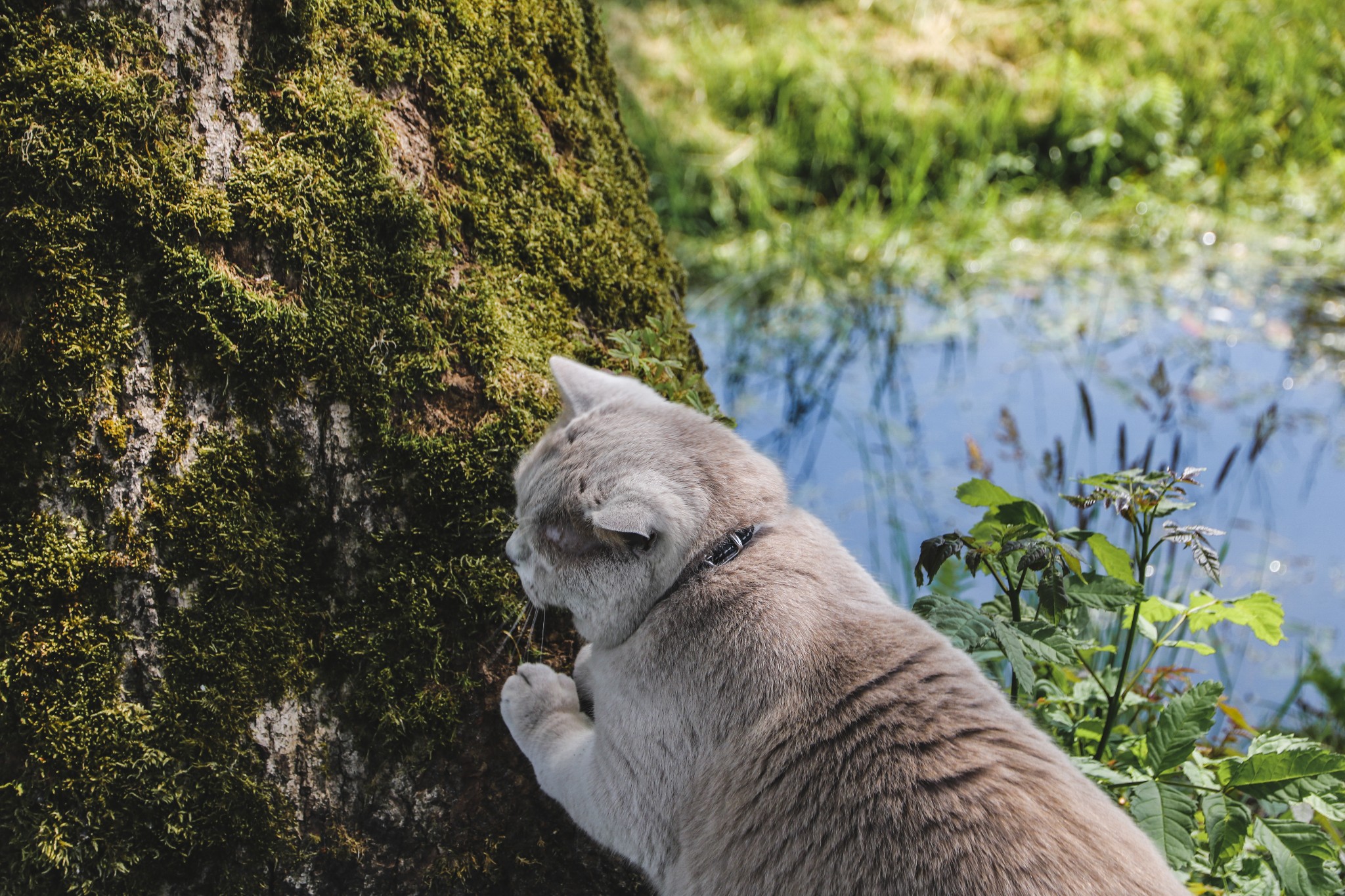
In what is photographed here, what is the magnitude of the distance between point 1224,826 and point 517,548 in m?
1.37

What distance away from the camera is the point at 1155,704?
1.96m

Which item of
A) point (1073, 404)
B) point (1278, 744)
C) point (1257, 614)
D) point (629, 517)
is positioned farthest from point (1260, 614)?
point (1073, 404)

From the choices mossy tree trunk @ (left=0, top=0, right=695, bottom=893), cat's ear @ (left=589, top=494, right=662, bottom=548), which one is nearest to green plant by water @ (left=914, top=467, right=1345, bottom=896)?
cat's ear @ (left=589, top=494, right=662, bottom=548)

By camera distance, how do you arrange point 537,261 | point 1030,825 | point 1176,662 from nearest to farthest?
point 1030,825, point 537,261, point 1176,662

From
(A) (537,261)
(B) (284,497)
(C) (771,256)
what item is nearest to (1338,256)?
(C) (771,256)

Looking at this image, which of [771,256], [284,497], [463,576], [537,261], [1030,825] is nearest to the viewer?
[1030,825]

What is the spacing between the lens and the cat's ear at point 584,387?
189 centimetres

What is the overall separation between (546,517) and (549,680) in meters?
0.33

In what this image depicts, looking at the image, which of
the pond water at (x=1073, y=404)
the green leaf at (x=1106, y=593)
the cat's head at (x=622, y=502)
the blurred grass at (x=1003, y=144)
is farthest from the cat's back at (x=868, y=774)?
the blurred grass at (x=1003, y=144)

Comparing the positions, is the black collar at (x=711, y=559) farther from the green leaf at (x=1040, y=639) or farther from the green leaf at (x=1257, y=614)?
the green leaf at (x=1257, y=614)

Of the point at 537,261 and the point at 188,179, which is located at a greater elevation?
the point at 188,179

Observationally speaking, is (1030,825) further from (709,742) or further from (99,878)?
(99,878)

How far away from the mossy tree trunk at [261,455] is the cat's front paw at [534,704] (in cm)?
7

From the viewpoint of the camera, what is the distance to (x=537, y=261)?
2.07 m
